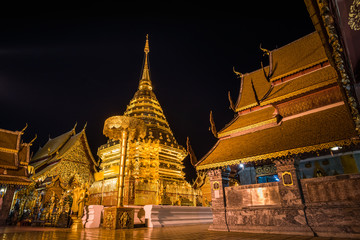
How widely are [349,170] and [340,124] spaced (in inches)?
112

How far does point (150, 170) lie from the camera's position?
16000 millimetres

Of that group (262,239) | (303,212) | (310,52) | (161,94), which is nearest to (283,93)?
(310,52)

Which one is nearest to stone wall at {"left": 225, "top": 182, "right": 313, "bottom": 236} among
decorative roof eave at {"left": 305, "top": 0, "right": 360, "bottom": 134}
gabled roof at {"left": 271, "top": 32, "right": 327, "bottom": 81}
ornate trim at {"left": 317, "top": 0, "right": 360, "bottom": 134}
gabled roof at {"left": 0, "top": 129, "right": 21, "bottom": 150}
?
ornate trim at {"left": 317, "top": 0, "right": 360, "bottom": 134}

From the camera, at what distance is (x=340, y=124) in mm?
6211

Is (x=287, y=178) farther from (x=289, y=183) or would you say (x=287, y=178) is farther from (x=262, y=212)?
(x=262, y=212)

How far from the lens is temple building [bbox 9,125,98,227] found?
51.2ft

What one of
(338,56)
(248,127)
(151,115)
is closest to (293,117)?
(248,127)

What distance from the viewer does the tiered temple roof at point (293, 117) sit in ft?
20.5

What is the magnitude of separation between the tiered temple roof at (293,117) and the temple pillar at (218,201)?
66 cm

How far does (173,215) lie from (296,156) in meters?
6.01

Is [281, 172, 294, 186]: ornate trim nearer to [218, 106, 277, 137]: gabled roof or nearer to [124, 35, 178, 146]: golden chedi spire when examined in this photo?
[218, 106, 277, 137]: gabled roof

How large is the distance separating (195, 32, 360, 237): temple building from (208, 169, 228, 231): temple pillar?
0.11 ft

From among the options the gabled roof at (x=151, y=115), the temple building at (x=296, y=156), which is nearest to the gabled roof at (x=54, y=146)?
the gabled roof at (x=151, y=115)

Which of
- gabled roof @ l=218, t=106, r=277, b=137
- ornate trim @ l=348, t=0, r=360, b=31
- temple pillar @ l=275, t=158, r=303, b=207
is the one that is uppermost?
gabled roof @ l=218, t=106, r=277, b=137
